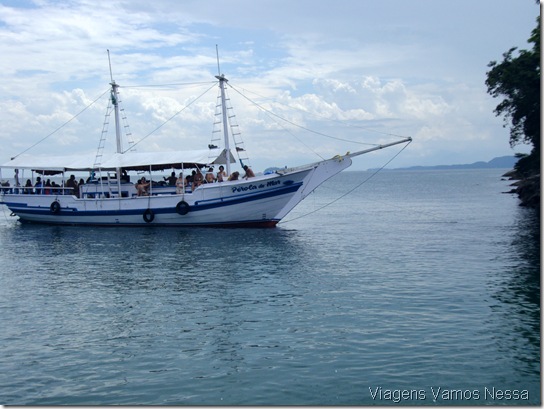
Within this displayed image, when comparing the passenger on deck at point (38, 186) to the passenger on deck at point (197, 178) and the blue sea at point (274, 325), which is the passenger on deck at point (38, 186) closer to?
the passenger on deck at point (197, 178)

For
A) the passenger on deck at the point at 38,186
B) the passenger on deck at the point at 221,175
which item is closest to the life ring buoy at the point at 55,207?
the passenger on deck at the point at 38,186

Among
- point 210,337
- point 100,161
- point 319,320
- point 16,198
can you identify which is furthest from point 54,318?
point 16,198

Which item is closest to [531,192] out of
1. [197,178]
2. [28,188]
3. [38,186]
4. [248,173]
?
[248,173]

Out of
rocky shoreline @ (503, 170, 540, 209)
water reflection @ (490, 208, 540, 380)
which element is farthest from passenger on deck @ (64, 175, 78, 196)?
rocky shoreline @ (503, 170, 540, 209)

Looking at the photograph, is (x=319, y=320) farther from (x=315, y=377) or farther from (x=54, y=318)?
(x=54, y=318)

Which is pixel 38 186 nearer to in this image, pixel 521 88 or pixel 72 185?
pixel 72 185

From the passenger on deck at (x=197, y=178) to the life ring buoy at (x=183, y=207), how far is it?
4.17 ft

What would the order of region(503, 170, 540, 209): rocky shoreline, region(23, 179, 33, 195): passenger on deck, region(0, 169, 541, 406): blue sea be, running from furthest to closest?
1. region(503, 170, 540, 209): rocky shoreline
2. region(23, 179, 33, 195): passenger on deck
3. region(0, 169, 541, 406): blue sea

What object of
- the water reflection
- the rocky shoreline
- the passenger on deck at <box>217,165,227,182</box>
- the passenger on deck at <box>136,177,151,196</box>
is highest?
the passenger on deck at <box>217,165,227,182</box>

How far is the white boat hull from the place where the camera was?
40.1m

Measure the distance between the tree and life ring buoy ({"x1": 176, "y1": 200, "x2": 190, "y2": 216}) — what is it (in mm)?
26928

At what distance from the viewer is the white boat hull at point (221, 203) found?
40062mm

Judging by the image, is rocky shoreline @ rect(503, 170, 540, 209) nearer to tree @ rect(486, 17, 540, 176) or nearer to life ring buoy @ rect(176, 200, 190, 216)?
tree @ rect(486, 17, 540, 176)

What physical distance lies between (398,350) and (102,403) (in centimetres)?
692
